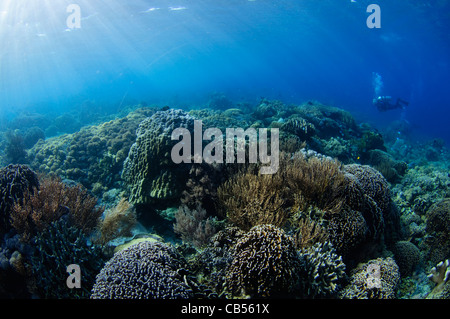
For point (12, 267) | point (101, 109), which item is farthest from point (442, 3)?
point (101, 109)

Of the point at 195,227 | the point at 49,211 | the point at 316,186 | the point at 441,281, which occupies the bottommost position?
the point at 441,281

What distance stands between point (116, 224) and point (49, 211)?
1.54m

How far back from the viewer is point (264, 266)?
3357 millimetres

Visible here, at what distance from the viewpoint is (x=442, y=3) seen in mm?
28984

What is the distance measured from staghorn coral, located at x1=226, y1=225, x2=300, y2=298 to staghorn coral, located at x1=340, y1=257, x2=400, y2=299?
4.39ft

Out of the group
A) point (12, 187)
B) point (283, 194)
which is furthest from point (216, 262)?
point (12, 187)

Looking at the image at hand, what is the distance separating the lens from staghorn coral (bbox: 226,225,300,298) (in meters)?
3.35

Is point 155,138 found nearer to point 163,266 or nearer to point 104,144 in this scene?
point 163,266

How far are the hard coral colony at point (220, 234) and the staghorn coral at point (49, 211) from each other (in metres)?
0.03

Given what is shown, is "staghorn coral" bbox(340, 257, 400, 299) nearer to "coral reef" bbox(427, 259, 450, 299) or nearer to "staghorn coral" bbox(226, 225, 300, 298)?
"coral reef" bbox(427, 259, 450, 299)

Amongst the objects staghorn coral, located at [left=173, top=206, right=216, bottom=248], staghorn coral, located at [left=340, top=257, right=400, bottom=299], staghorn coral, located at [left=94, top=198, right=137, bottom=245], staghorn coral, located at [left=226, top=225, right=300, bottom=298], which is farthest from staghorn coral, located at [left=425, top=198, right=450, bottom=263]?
staghorn coral, located at [left=94, top=198, right=137, bottom=245]

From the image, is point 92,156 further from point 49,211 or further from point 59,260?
point 59,260
